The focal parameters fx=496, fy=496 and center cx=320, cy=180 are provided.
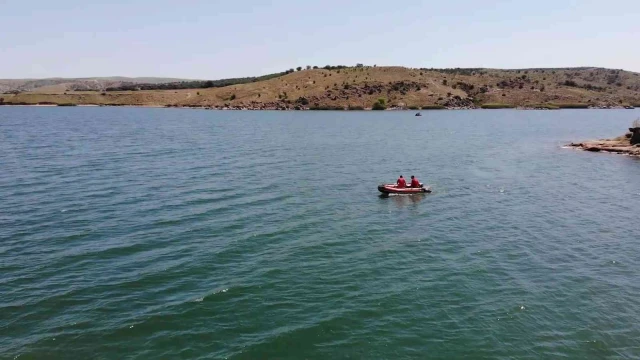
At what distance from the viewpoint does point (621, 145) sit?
89.6m

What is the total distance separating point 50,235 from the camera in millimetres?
37375

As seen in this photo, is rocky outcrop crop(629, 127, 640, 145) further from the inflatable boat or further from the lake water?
the inflatable boat

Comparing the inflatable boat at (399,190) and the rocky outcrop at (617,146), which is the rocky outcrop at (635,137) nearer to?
the rocky outcrop at (617,146)

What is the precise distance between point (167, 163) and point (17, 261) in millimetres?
40066

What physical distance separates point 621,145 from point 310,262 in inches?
3131

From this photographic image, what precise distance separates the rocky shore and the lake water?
16103mm

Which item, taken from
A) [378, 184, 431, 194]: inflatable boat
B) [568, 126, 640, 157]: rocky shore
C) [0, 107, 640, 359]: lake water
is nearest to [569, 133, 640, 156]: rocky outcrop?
[568, 126, 640, 157]: rocky shore

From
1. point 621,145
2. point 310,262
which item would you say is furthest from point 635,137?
point 310,262

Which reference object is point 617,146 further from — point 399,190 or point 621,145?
point 399,190

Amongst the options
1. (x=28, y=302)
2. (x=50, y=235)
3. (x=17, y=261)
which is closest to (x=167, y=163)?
(x=50, y=235)

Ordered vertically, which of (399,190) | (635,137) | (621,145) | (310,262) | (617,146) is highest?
(635,137)

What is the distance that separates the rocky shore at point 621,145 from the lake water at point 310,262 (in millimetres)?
16103

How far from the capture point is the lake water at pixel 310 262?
78.2ft

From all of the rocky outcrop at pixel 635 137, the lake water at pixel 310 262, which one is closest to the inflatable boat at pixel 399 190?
the lake water at pixel 310 262
